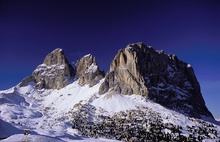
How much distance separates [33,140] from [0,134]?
67.0 metres

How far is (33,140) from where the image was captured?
2160 inches

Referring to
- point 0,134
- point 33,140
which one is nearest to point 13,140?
point 33,140

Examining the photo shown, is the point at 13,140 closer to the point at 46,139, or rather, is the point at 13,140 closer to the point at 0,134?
the point at 46,139

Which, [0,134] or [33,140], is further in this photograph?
[0,134]

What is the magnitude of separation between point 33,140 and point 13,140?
159 inches

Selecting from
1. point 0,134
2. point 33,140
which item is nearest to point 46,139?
point 33,140

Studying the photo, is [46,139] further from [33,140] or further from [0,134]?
[0,134]

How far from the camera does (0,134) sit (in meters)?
114

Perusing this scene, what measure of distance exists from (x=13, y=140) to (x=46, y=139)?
6277 millimetres

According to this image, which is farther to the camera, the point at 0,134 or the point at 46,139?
the point at 0,134

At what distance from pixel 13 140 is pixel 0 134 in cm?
6496

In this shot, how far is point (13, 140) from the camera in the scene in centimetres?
5531

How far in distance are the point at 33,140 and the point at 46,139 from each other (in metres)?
2.89

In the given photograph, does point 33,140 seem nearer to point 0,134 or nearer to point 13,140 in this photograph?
point 13,140
